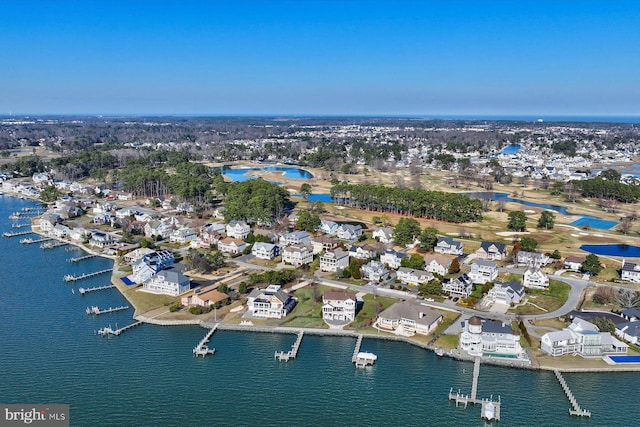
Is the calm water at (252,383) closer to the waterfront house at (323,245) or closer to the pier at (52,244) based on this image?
the waterfront house at (323,245)

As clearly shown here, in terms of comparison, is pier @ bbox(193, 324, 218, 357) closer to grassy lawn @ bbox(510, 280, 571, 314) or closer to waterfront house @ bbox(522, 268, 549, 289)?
grassy lawn @ bbox(510, 280, 571, 314)

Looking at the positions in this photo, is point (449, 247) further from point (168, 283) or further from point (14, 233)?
point (14, 233)

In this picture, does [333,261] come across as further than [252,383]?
Yes

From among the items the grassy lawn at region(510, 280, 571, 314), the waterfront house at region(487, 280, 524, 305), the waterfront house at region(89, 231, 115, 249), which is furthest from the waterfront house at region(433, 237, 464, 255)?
the waterfront house at region(89, 231, 115, 249)

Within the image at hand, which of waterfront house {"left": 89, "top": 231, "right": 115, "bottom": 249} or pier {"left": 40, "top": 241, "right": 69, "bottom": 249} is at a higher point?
waterfront house {"left": 89, "top": 231, "right": 115, "bottom": 249}

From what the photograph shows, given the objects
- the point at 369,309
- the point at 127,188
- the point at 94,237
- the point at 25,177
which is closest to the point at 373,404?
Answer: the point at 369,309

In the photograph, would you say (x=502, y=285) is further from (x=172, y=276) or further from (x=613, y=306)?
(x=172, y=276)

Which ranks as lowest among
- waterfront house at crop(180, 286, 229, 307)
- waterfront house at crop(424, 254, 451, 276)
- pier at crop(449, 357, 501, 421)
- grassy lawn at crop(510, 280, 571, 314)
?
pier at crop(449, 357, 501, 421)

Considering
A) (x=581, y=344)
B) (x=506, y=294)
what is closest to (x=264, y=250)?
(x=506, y=294)
